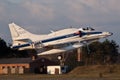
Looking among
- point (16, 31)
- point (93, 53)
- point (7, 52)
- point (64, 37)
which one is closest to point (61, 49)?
point (64, 37)

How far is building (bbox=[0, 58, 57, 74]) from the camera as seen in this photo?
124 meters

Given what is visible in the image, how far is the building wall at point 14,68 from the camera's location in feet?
404

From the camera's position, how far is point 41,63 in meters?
128

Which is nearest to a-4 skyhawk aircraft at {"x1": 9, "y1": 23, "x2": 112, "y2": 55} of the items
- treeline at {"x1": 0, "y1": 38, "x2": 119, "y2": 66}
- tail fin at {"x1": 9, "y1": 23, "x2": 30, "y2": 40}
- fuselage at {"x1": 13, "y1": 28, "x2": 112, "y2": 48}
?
fuselage at {"x1": 13, "y1": 28, "x2": 112, "y2": 48}

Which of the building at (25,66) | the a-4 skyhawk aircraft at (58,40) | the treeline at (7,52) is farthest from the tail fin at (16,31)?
the treeline at (7,52)

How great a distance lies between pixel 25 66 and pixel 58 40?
30358 mm

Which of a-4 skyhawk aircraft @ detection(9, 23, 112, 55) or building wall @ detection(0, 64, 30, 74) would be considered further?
building wall @ detection(0, 64, 30, 74)

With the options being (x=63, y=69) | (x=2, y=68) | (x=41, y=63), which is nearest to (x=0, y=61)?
(x=2, y=68)

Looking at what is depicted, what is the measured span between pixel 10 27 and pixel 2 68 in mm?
26090

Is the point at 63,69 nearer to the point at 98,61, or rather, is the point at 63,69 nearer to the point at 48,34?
the point at 48,34

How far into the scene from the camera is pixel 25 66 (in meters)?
126

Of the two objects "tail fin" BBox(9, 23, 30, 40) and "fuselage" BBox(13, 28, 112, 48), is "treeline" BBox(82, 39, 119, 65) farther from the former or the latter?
"fuselage" BBox(13, 28, 112, 48)

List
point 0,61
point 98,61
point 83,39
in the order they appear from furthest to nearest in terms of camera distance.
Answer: point 98,61 → point 0,61 → point 83,39

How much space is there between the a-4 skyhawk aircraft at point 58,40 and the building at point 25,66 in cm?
2339
